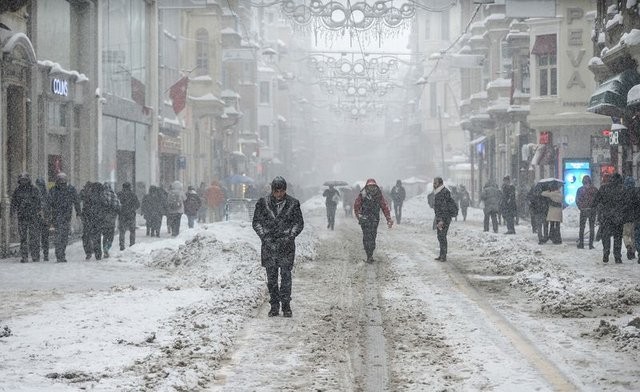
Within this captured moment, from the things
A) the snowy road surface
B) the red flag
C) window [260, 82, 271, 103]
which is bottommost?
the snowy road surface

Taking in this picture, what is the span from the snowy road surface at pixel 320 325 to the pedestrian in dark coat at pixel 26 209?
1.71 ft

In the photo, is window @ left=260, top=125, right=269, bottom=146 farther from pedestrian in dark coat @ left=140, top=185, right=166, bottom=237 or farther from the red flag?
pedestrian in dark coat @ left=140, top=185, right=166, bottom=237

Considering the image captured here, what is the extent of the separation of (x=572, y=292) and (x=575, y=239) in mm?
14747

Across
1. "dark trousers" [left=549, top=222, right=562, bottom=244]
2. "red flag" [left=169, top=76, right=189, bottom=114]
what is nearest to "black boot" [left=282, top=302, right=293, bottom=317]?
"dark trousers" [left=549, top=222, right=562, bottom=244]

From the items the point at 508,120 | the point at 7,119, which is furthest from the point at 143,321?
the point at 508,120

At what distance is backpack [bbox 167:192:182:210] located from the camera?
31094 mm

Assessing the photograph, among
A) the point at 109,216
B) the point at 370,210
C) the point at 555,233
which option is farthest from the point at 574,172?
the point at 109,216

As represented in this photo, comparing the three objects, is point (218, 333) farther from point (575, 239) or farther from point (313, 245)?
point (575, 239)

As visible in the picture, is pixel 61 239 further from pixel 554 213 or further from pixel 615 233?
A: pixel 554 213

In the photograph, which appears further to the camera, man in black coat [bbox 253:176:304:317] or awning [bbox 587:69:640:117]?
awning [bbox 587:69:640:117]

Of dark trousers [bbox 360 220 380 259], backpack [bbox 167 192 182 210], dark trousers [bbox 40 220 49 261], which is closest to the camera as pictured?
dark trousers [bbox 360 220 380 259]

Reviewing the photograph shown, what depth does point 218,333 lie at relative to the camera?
10.9m

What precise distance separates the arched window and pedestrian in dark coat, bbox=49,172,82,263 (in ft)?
112

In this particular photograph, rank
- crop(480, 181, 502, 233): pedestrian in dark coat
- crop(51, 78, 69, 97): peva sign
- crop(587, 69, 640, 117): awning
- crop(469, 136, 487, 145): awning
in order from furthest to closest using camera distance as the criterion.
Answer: crop(469, 136, 487, 145): awning, crop(480, 181, 502, 233): pedestrian in dark coat, crop(587, 69, 640, 117): awning, crop(51, 78, 69, 97): peva sign
